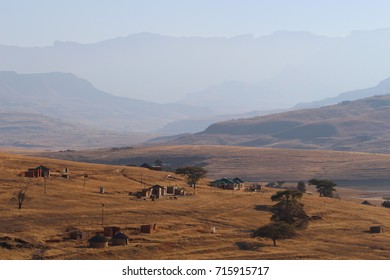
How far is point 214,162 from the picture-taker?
187625 mm

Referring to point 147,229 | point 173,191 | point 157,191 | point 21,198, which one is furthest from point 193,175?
point 147,229

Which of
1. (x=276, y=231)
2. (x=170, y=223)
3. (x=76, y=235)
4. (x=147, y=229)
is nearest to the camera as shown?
(x=76, y=235)

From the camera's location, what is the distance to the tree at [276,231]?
61.3 metres

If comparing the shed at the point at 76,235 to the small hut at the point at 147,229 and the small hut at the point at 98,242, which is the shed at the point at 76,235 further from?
the small hut at the point at 147,229

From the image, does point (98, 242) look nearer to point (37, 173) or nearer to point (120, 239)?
point (120, 239)

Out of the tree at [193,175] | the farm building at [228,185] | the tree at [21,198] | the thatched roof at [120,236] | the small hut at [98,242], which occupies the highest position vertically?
the tree at [193,175]

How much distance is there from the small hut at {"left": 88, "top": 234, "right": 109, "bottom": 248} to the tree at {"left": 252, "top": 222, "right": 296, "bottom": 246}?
14.1m

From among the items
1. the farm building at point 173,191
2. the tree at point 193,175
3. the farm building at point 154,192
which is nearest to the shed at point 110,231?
the farm building at point 154,192

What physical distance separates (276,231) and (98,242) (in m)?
15.9

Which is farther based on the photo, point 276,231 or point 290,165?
point 290,165

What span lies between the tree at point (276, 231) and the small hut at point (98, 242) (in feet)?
46.1

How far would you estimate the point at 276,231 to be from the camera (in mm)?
61562

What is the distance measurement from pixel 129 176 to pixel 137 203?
80.2 feet

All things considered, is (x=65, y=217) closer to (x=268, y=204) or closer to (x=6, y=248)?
(x=6, y=248)
